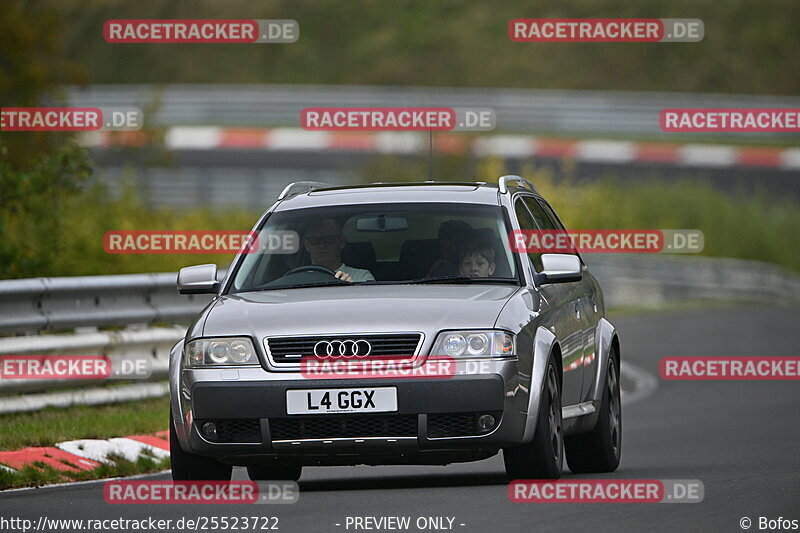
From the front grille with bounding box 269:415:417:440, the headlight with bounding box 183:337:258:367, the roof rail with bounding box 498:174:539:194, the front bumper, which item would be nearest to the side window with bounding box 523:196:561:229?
the roof rail with bounding box 498:174:539:194

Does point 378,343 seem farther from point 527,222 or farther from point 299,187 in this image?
point 299,187

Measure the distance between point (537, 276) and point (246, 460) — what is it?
6.13 ft

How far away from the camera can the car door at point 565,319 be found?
35.0 feet

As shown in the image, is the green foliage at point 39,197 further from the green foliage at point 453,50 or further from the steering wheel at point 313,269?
the green foliage at point 453,50

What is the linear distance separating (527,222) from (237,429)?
243 cm

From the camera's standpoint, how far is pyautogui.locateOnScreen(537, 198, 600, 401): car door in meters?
11.4

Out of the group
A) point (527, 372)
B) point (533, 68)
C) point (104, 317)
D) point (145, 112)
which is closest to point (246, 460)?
point (527, 372)

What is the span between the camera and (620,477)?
11.2 m

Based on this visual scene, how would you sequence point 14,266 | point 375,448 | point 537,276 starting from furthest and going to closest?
point 14,266 → point 537,276 → point 375,448

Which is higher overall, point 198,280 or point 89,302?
point 198,280

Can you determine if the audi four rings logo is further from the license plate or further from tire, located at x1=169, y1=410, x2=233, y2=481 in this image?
tire, located at x1=169, y1=410, x2=233, y2=481

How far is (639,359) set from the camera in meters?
24.6

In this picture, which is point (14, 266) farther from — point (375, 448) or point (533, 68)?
point (533, 68)

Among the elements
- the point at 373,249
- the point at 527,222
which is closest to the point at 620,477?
the point at 527,222
